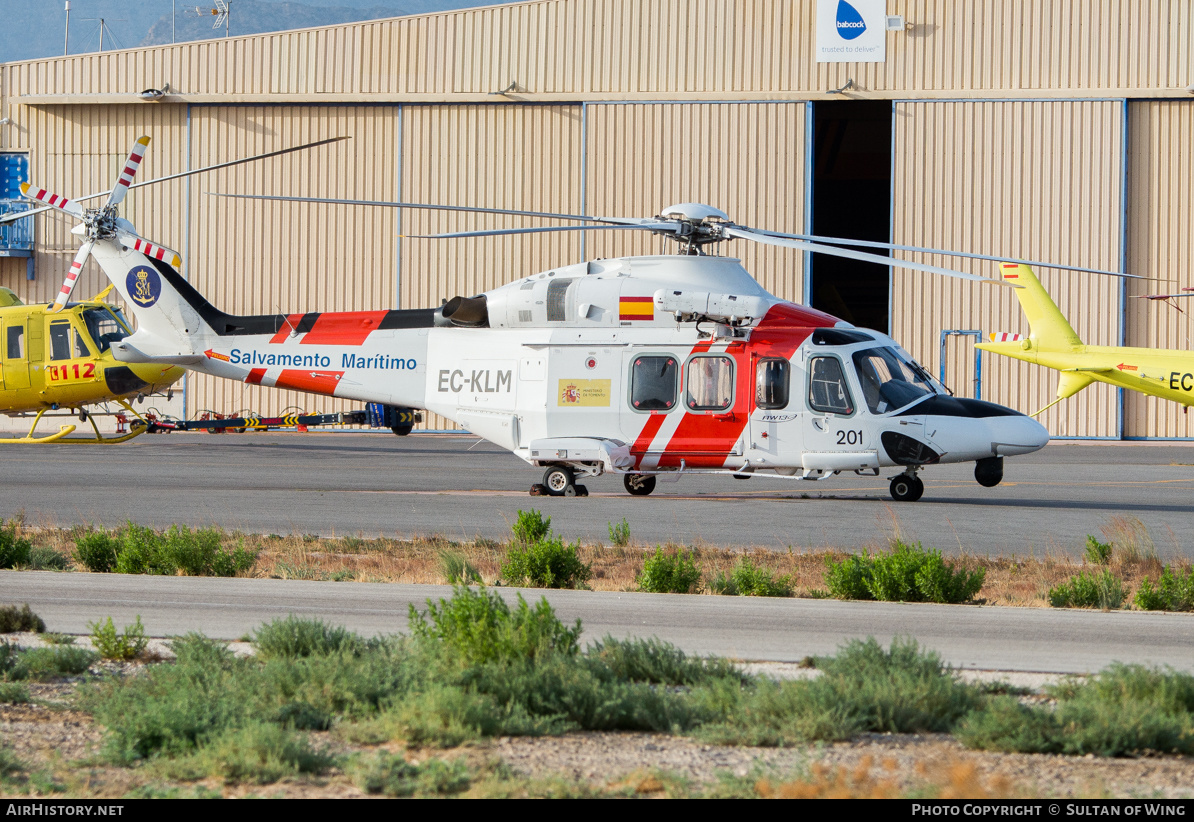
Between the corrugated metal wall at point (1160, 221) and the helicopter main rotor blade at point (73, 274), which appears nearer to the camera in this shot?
the helicopter main rotor blade at point (73, 274)

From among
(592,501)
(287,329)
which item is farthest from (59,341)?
(592,501)

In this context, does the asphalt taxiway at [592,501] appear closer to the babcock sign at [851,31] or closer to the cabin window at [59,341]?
the cabin window at [59,341]

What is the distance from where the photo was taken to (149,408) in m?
39.7

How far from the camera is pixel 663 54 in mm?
36531

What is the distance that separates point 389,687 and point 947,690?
3049 millimetres

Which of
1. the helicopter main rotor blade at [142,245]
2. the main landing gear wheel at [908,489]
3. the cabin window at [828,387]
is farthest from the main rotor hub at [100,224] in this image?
the main landing gear wheel at [908,489]

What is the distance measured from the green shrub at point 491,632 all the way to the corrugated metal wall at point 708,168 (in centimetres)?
2906

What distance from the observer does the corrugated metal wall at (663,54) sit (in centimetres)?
3491

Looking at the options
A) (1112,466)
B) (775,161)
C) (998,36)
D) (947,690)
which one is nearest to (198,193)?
(775,161)

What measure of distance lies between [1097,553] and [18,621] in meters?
9.99

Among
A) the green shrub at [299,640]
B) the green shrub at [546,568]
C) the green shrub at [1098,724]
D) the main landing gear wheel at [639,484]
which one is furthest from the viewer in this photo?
the main landing gear wheel at [639,484]

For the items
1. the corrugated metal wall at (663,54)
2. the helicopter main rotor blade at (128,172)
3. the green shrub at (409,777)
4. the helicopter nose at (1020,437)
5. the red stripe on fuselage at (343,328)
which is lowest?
the green shrub at (409,777)

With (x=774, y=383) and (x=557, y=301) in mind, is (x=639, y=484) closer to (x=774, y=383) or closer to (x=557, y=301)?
(x=774, y=383)
